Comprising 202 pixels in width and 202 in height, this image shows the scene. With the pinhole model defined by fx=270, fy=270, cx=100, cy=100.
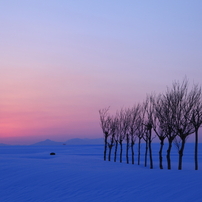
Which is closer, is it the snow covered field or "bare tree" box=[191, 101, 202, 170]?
the snow covered field

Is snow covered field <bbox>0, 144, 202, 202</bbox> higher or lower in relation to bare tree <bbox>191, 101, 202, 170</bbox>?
lower

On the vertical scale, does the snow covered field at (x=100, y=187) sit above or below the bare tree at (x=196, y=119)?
below

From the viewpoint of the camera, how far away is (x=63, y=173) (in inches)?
736

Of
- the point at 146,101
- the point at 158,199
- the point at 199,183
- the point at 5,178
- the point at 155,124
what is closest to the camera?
the point at 158,199

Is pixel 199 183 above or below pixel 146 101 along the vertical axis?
below

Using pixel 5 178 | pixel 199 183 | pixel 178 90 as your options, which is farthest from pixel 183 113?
pixel 5 178

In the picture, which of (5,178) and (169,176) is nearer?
(169,176)

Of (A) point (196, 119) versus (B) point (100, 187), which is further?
(A) point (196, 119)

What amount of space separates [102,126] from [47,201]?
25636 millimetres

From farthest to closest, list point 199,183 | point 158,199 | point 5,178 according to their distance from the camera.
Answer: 1. point 5,178
2. point 199,183
3. point 158,199

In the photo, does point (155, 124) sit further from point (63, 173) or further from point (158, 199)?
point (158, 199)

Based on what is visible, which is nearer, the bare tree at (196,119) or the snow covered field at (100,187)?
the snow covered field at (100,187)

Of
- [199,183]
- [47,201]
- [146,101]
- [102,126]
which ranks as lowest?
[47,201]

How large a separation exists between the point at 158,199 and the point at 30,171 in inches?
441
